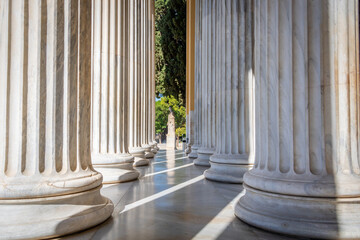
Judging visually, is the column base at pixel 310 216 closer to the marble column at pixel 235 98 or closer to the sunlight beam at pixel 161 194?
the sunlight beam at pixel 161 194

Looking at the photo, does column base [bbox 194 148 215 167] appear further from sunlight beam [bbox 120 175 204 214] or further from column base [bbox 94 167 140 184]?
column base [bbox 94 167 140 184]

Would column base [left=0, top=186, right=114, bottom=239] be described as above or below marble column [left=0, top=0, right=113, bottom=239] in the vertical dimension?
below

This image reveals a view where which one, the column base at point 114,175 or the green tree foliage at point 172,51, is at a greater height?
the green tree foliage at point 172,51

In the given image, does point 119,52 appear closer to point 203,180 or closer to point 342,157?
point 203,180

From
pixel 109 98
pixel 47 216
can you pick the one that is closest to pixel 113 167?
pixel 109 98

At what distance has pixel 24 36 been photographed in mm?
11688

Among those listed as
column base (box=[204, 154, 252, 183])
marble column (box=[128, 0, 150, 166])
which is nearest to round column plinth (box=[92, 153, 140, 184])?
column base (box=[204, 154, 252, 183])

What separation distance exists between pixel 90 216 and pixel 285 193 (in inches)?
302

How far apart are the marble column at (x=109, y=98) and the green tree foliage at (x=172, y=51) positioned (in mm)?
67466

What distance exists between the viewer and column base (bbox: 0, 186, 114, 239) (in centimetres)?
1035

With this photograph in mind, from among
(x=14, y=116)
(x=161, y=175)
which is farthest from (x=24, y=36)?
(x=161, y=175)

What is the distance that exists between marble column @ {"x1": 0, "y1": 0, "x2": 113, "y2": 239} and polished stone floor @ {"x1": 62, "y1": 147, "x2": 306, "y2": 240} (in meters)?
1.31

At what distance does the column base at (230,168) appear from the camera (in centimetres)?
2233

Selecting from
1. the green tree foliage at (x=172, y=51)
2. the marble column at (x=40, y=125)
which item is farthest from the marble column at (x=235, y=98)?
the green tree foliage at (x=172, y=51)
